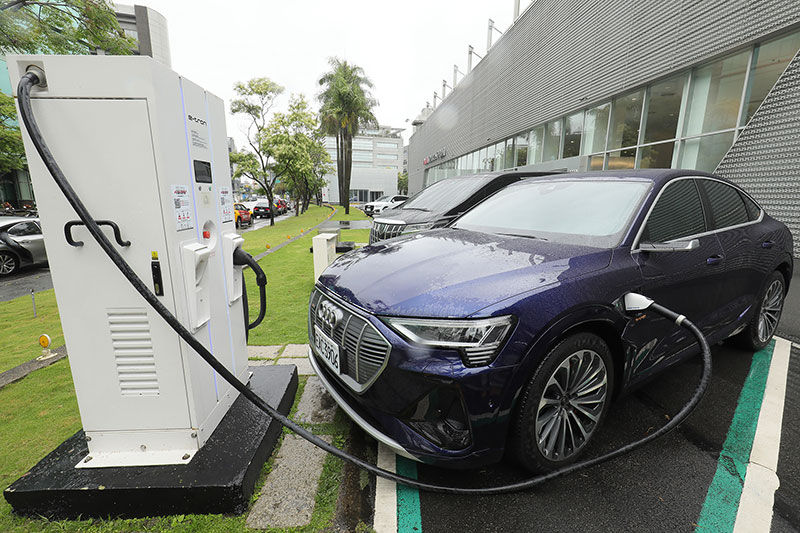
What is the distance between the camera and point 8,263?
8.45 meters

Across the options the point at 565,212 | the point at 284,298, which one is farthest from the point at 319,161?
the point at 565,212

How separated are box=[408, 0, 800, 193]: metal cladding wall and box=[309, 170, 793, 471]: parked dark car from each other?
783 cm

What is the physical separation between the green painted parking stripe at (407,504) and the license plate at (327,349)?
70 cm

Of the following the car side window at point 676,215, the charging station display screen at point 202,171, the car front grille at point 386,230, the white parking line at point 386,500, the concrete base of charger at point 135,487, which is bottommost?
the white parking line at point 386,500

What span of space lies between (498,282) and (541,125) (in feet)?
52.9

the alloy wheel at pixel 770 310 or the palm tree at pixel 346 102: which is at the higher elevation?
the palm tree at pixel 346 102

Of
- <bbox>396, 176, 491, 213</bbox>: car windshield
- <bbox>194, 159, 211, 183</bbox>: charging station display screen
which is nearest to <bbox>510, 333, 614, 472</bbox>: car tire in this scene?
<bbox>194, 159, 211, 183</bbox>: charging station display screen

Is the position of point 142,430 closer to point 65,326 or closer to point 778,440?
point 65,326

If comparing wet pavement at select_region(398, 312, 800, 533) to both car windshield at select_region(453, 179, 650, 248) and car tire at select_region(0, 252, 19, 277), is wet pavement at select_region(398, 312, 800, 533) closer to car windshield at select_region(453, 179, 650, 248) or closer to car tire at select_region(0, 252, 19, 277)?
car windshield at select_region(453, 179, 650, 248)

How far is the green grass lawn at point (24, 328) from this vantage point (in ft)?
11.9

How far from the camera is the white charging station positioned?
157cm

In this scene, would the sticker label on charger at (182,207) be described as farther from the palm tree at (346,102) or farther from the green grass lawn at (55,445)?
the palm tree at (346,102)

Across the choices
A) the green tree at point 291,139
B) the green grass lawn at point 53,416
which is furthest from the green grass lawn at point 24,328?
the green tree at point 291,139

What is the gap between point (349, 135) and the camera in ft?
101
